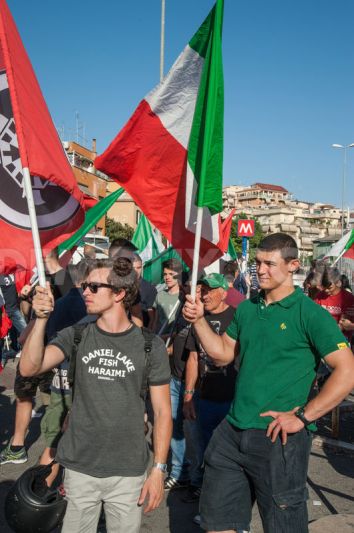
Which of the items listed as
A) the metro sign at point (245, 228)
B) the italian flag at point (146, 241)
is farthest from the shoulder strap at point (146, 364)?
the metro sign at point (245, 228)

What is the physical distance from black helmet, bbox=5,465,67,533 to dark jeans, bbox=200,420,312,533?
84cm

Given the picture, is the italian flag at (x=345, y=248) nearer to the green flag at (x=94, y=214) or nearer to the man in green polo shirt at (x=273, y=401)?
the green flag at (x=94, y=214)

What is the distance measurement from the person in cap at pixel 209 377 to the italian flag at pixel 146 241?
582cm

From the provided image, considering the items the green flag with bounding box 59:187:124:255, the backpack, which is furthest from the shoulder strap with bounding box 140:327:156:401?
the green flag with bounding box 59:187:124:255

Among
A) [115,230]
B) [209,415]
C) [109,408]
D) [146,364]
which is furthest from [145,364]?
[115,230]

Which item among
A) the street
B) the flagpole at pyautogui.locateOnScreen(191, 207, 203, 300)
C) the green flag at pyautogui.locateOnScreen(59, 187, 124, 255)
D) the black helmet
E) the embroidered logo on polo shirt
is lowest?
the street

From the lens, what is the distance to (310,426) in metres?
2.71

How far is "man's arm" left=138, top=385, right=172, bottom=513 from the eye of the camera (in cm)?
260

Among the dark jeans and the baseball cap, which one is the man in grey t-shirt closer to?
the dark jeans

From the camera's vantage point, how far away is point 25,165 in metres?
2.90

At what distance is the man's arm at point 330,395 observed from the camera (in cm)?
259

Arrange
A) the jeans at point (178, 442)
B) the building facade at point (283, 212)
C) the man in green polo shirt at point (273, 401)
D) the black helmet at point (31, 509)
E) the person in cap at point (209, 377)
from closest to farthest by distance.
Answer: the black helmet at point (31, 509) < the man in green polo shirt at point (273, 401) < the person in cap at point (209, 377) < the jeans at point (178, 442) < the building facade at point (283, 212)

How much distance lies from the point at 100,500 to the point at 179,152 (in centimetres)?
228

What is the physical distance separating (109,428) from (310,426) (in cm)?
106
